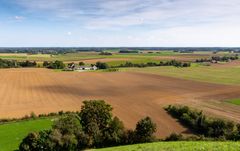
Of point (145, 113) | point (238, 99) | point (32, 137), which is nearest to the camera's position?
point (32, 137)

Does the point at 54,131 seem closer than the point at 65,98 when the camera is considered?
Yes

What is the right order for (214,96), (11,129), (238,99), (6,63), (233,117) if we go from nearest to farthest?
(11,129), (233,117), (238,99), (214,96), (6,63)

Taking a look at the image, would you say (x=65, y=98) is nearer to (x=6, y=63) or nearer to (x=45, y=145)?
(x=45, y=145)

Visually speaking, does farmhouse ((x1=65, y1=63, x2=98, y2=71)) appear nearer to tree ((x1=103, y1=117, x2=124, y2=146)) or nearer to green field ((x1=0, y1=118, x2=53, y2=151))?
green field ((x1=0, y1=118, x2=53, y2=151))

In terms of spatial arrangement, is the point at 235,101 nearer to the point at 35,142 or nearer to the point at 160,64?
the point at 35,142

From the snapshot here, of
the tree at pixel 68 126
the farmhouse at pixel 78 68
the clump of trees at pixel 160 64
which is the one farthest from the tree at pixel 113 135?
the clump of trees at pixel 160 64

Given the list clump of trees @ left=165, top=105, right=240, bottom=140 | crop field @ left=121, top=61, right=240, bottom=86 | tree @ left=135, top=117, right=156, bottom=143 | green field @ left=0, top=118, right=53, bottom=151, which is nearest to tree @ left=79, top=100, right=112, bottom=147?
tree @ left=135, top=117, right=156, bottom=143

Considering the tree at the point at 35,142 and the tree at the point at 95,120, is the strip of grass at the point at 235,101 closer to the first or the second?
the tree at the point at 95,120

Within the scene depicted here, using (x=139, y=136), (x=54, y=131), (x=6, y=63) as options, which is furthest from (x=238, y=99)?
(x=6, y=63)
